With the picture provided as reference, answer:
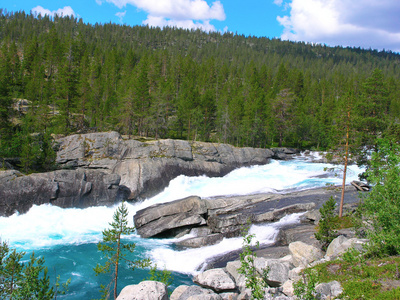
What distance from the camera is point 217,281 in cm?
1430

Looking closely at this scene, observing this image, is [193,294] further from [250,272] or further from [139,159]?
[139,159]

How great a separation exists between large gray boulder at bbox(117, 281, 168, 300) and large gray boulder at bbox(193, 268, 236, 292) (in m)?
4.23

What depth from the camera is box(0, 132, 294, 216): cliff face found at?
27.3 metres

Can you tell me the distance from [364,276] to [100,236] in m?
20.6

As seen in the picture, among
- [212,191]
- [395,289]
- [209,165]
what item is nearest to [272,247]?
[395,289]

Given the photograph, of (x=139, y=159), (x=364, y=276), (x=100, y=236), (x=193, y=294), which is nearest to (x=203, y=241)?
(x=100, y=236)

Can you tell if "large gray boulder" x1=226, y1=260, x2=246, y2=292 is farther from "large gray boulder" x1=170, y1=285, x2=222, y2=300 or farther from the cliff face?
the cliff face

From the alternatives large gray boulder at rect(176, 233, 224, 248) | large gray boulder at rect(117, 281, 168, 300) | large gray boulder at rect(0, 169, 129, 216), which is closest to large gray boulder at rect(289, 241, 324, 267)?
large gray boulder at rect(176, 233, 224, 248)

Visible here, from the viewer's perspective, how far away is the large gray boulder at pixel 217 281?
1399 centimetres

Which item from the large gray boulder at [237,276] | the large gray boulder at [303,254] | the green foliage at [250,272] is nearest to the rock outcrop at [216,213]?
the large gray boulder at [237,276]

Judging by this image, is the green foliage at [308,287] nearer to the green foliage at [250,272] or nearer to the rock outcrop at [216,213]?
the green foliage at [250,272]

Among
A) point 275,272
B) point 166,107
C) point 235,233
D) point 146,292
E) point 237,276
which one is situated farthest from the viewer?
point 166,107

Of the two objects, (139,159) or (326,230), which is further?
(139,159)

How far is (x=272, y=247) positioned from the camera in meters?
19.8
